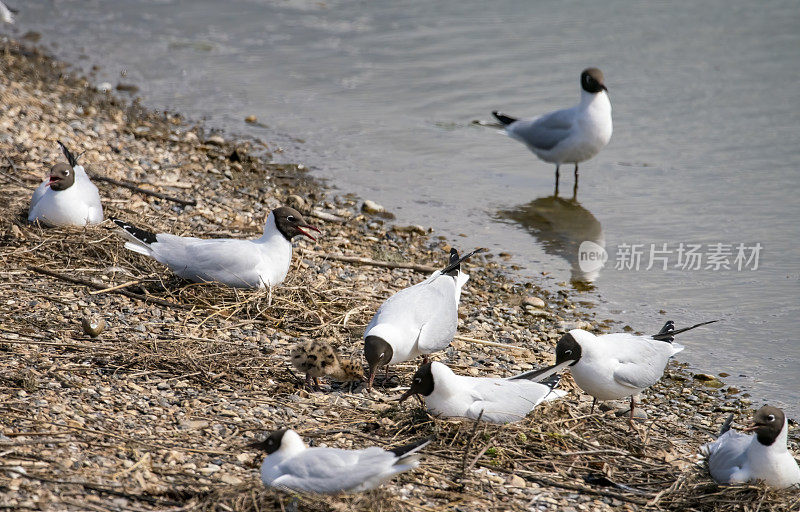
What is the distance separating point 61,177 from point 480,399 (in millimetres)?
3955

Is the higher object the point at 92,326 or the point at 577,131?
the point at 577,131

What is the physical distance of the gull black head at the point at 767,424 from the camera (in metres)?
4.27

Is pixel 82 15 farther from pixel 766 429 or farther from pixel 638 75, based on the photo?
pixel 766 429

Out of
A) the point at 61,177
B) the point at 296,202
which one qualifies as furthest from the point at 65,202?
the point at 296,202

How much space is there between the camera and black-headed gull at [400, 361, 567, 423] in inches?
184

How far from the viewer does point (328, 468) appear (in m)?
3.81

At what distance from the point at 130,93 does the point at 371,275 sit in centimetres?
664

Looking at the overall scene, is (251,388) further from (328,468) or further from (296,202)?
(296,202)

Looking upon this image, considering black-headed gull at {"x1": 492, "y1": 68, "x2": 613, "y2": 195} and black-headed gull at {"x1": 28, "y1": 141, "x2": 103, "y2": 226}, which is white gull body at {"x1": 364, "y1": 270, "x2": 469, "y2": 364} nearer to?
black-headed gull at {"x1": 28, "y1": 141, "x2": 103, "y2": 226}

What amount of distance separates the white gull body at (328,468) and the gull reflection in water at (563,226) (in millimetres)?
4414

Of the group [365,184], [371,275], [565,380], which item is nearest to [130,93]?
[365,184]

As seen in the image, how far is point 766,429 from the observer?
4.29 meters

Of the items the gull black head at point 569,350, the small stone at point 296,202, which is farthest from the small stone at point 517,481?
the small stone at point 296,202

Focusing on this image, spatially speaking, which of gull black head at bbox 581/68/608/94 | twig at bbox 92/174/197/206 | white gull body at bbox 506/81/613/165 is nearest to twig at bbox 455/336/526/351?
twig at bbox 92/174/197/206
